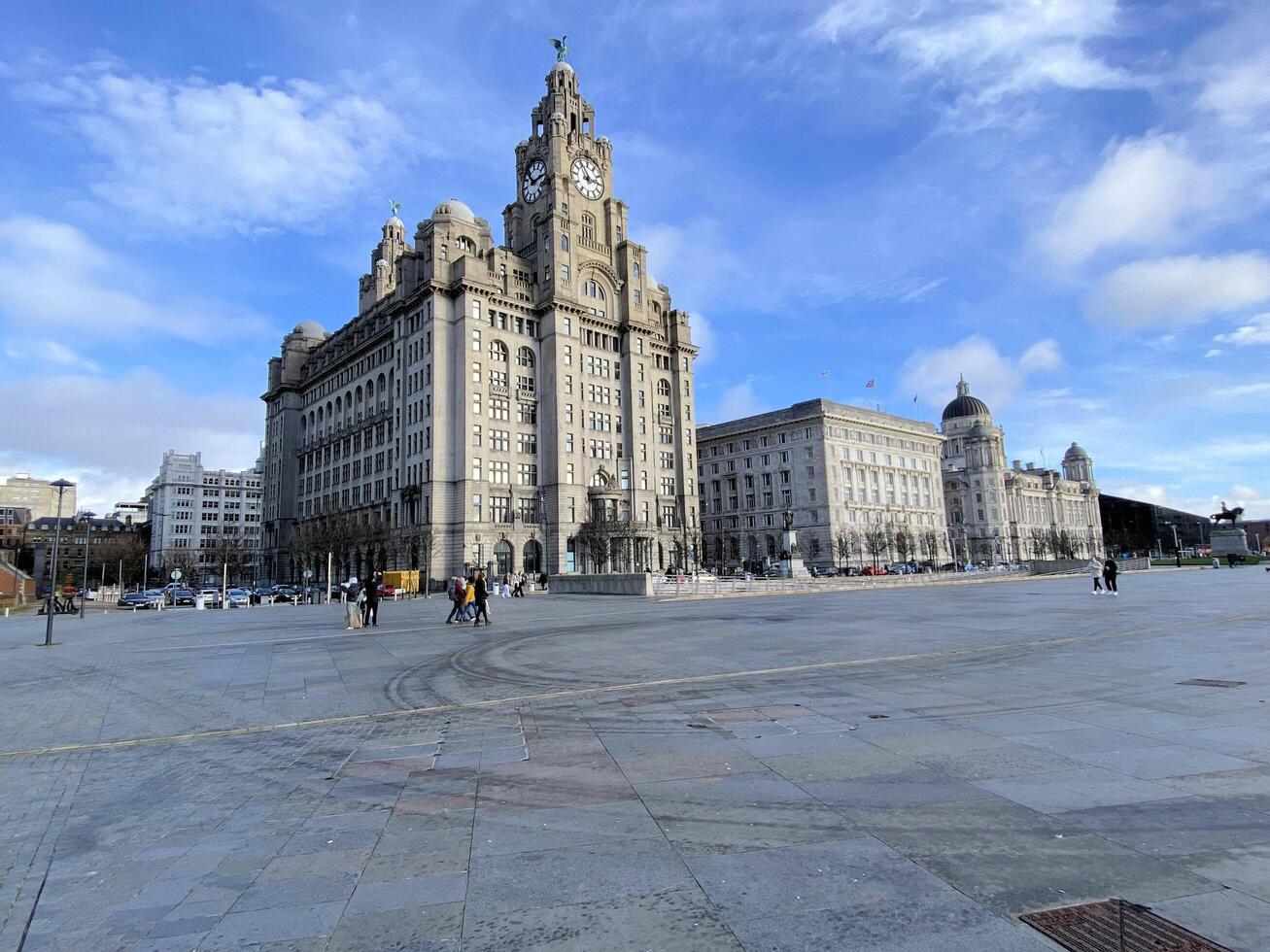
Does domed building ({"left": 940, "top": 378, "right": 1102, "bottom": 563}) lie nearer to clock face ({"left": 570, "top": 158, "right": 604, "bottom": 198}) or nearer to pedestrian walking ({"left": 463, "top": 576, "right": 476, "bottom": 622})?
clock face ({"left": 570, "top": 158, "right": 604, "bottom": 198})

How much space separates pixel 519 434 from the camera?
257 feet

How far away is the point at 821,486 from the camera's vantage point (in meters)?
106

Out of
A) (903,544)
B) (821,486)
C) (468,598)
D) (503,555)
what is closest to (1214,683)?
(468,598)

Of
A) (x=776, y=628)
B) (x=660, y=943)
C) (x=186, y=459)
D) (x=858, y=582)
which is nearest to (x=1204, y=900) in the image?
(x=660, y=943)

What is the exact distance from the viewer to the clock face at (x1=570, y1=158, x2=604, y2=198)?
86.8m

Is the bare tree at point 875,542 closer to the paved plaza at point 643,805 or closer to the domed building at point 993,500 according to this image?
the domed building at point 993,500

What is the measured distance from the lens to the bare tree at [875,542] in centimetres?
9994

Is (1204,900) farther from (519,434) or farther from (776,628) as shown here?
(519,434)

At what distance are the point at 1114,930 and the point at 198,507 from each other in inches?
7393

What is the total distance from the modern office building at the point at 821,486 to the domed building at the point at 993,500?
58.1ft

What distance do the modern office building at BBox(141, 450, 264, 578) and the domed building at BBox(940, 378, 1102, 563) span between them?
150264mm

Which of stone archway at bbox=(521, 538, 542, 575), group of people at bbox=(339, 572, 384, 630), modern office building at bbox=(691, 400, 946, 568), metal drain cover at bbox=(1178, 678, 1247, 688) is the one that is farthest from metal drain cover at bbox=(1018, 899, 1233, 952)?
modern office building at bbox=(691, 400, 946, 568)

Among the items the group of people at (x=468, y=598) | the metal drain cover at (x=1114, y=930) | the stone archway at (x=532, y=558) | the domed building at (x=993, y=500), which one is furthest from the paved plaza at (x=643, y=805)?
the domed building at (x=993, y=500)

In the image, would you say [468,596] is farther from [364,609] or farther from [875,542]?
[875,542]
